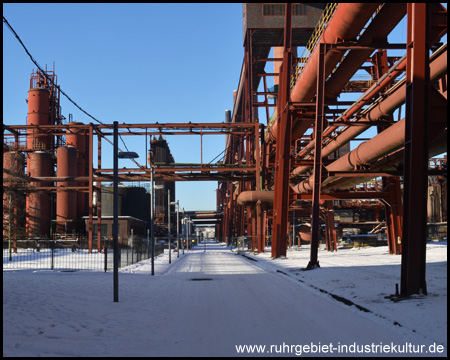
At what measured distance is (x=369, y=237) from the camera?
62781 millimetres

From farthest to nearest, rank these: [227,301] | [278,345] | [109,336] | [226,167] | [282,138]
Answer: [226,167]
[282,138]
[227,301]
[109,336]
[278,345]

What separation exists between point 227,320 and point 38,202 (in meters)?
41.6

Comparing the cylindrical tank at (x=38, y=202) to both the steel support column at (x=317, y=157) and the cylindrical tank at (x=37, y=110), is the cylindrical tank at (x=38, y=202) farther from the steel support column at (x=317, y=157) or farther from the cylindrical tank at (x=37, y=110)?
the steel support column at (x=317, y=157)

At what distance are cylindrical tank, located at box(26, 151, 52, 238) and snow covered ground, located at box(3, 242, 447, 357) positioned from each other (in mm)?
32325

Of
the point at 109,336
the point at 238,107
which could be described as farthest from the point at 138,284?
the point at 238,107

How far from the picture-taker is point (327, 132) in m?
28.8

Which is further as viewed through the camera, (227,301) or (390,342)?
(227,301)

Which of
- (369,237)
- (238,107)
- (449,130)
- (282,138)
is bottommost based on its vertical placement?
(369,237)

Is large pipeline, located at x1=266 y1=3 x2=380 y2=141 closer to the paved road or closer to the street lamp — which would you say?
the street lamp

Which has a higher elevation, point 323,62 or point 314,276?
point 323,62

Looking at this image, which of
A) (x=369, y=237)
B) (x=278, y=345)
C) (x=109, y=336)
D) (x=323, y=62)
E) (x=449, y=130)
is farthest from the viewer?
(x=369, y=237)

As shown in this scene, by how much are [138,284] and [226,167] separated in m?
27.4

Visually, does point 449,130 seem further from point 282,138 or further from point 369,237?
point 369,237

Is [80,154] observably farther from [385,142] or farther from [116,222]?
[116,222]
